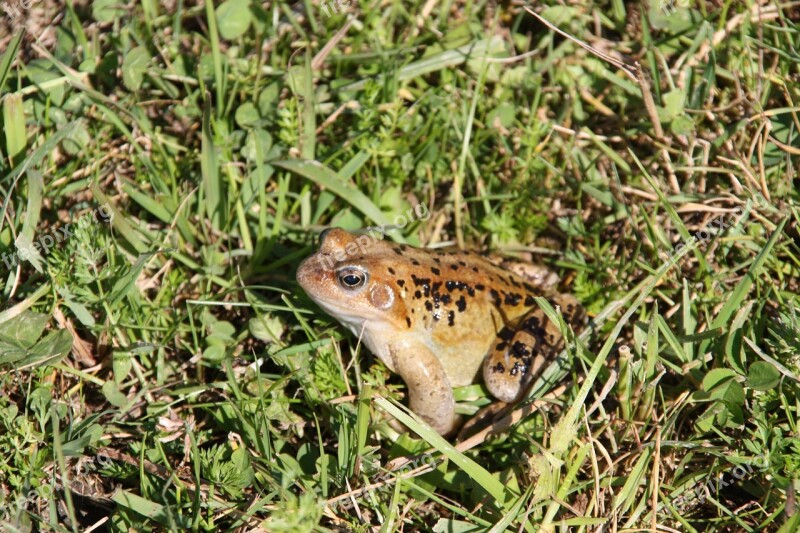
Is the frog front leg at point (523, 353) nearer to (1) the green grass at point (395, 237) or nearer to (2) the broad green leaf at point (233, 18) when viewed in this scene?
(1) the green grass at point (395, 237)

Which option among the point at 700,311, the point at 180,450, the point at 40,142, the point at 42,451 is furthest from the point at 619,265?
the point at 40,142

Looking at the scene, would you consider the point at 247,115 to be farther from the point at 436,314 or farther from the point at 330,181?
the point at 436,314

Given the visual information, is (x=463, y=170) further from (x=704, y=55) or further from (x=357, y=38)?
(x=704, y=55)

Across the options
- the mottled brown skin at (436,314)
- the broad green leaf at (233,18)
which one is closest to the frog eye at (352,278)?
the mottled brown skin at (436,314)

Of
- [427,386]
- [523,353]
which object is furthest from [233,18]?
[523,353]

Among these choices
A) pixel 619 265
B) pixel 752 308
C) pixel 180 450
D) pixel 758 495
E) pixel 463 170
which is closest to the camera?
pixel 758 495

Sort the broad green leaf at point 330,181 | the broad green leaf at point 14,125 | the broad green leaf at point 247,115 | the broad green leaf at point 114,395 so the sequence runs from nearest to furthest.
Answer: the broad green leaf at point 114,395 < the broad green leaf at point 14,125 < the broad green leaf at point 330,181 < the broad green leaf at point 247,115

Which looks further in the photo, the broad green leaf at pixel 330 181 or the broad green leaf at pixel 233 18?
the broad green leaf at pixel 233 18
